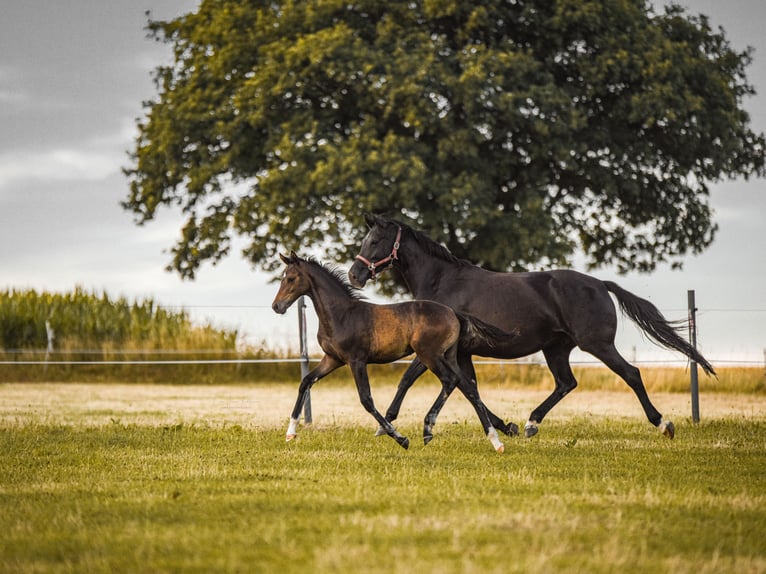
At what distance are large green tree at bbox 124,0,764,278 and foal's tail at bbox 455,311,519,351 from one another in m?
10.6

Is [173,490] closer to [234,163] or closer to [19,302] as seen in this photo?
[234,163]

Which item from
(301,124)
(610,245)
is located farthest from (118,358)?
(610,245)

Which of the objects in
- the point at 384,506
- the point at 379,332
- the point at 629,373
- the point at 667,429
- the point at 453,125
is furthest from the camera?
the point at 453,125

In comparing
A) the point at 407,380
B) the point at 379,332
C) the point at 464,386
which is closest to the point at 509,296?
the point at 407,380

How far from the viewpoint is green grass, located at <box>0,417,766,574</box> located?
495cm

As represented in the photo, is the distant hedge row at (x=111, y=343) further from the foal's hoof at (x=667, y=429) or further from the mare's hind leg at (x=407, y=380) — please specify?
the foal's hoof at (x=667, y=429)

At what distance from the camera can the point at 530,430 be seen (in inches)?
438

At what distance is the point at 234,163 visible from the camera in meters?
23.7

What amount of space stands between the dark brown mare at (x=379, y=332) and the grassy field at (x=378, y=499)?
2.11 ft

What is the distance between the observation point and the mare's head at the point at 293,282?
10.0 meters

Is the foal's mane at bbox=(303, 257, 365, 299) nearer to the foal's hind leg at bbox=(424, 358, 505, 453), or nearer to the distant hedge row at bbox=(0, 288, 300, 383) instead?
the foal's hind leg at bbox=(424, 358, 505, 453)

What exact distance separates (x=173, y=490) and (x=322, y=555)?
8.72ft

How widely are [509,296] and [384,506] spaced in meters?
4.85

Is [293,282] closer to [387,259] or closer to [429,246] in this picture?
[387,259]
